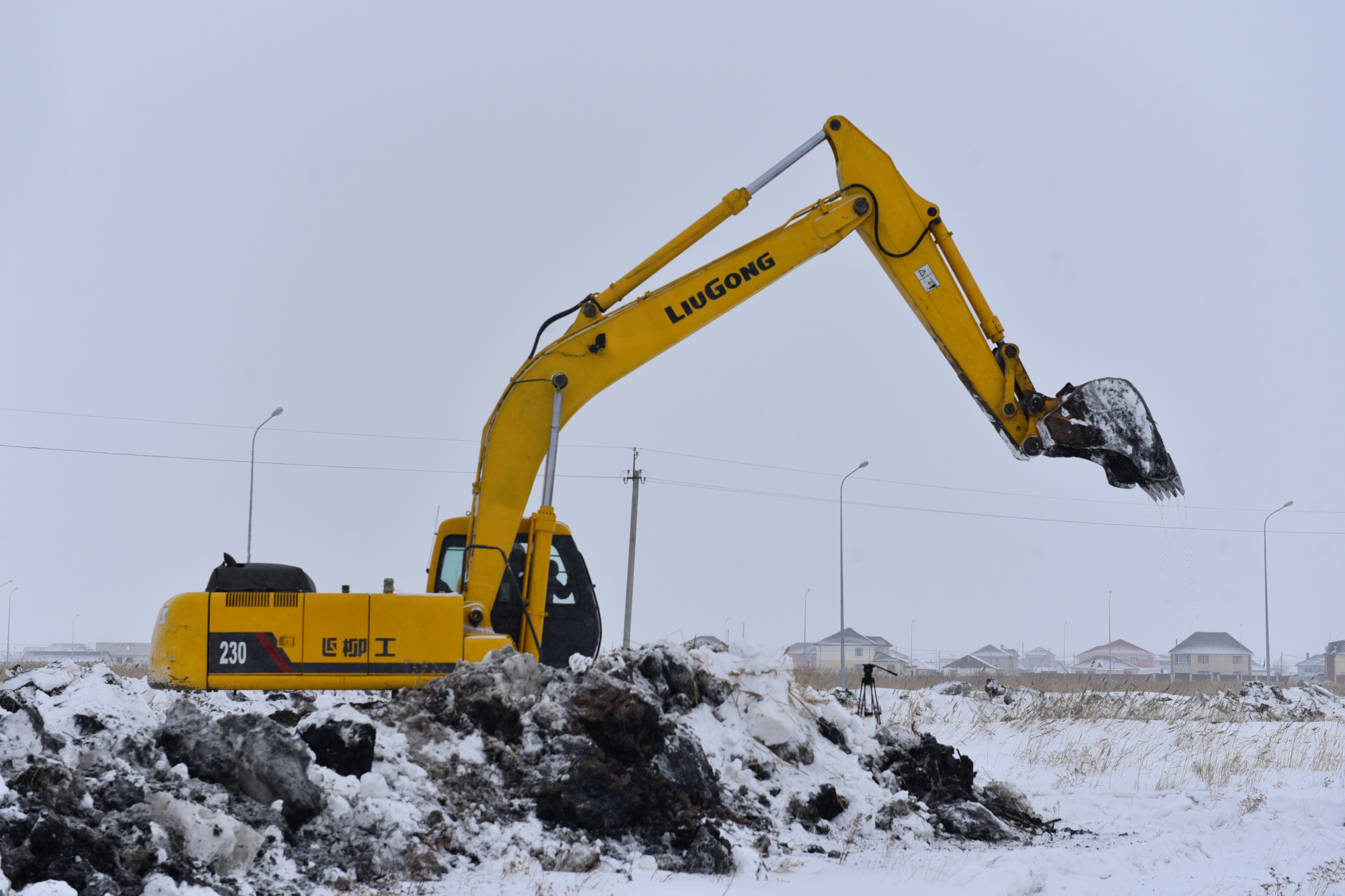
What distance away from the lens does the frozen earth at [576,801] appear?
17.4 feet

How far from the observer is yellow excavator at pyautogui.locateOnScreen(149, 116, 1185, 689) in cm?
777

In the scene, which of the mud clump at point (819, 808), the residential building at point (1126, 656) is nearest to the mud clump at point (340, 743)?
the mud clump at point (819, 808)

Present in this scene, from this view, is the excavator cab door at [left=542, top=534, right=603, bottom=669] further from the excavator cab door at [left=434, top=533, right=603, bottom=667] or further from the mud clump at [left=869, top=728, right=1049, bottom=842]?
the mud clump at [left=869, top=728, right=1049, bottom=842]

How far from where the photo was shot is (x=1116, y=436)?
869cm

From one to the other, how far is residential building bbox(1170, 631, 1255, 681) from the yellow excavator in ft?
311

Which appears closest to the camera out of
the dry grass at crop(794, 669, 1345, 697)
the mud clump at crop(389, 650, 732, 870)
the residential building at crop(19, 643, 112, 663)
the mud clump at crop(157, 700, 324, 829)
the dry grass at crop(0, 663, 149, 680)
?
the mud clump at crop(157, 700, 324, 829)

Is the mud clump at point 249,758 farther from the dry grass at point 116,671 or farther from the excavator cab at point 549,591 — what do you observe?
the excavator cab at point 549,591

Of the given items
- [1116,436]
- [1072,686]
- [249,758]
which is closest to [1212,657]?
[1072,686]

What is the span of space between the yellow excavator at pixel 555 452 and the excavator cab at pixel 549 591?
15 millimetres

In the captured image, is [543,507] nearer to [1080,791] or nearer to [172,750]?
[172,750]

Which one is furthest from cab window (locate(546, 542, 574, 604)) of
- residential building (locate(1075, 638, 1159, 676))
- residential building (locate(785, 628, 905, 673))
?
residential building (locate(1075, 638, 1159, 676))

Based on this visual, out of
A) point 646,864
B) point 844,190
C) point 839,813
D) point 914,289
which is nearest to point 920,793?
point 839,813

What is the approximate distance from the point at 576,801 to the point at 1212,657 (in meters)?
104

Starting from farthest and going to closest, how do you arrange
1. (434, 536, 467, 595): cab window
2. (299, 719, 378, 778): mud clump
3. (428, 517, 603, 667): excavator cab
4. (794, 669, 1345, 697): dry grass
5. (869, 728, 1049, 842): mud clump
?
(794, 669, 1345, 697): dry grass → (434, 536, 467, 595): cab window → (428, 517, 603, 667): excavator cab → (869, 728, 1049, 842): mud clump → (299, 719, 378, 778): mud clump
